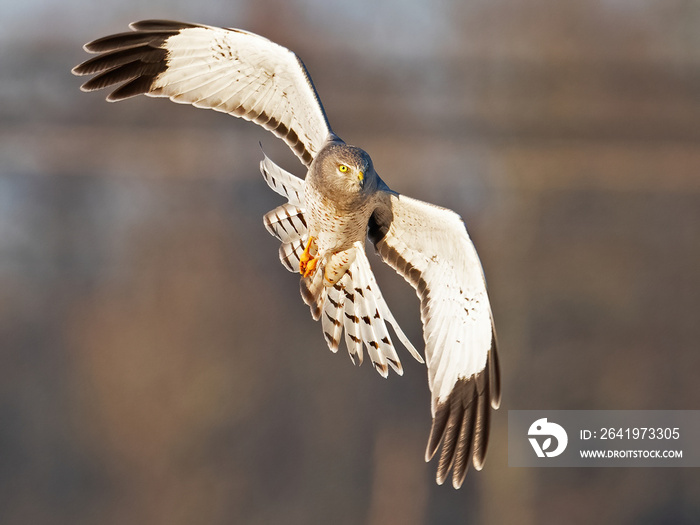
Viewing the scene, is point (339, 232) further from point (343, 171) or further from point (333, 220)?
point (343, 171)

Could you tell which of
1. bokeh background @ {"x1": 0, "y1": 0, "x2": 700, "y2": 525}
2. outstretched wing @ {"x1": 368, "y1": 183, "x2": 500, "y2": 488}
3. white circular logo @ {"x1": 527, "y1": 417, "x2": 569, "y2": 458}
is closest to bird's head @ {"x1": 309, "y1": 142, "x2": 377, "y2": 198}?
outstretched wing @ {"x1": 368, "y1": 183, "x2": 500, "y2": 488}

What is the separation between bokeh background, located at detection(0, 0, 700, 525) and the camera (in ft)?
9.36

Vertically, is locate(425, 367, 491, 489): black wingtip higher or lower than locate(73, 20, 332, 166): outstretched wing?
lower

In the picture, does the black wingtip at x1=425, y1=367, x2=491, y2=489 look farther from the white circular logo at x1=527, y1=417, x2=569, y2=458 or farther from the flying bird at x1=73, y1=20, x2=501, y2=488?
the white circular logo at x1=527, y1=417, x2=569, y2=458

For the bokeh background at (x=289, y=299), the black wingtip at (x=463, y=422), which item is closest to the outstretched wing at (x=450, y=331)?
the black wingtip at (x=463, y=422)

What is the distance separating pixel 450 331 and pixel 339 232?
0.32 meters

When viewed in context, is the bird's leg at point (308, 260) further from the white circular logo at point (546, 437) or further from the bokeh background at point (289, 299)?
the white circular logo at point (546, 437)

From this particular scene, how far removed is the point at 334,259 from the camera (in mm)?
1338

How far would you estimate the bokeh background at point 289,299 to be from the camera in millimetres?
2854

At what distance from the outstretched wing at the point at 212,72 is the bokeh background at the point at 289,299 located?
1.40m

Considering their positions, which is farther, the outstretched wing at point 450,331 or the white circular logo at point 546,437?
the white circular logo at point 546,437

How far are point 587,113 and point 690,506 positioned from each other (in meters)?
1.76

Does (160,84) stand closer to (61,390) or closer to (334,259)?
(334,259)

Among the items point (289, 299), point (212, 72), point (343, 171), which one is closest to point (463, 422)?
point (343, 171)
